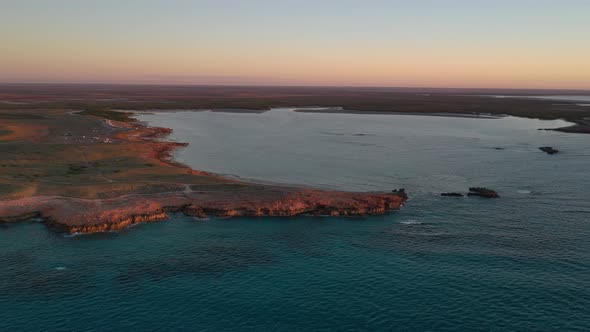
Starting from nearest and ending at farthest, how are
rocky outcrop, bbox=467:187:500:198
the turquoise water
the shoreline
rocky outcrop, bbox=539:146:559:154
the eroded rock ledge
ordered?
the turquoise water → the eroded rock ledge → the shoreline → rocky outcrop, bbox=467:187:500:198 → rocky outcrop, bbox=539:146:559:154

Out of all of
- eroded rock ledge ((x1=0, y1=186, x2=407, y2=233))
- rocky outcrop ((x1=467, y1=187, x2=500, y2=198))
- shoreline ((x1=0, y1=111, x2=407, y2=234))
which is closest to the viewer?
eroded rock ledge ((x1=0, y1=186, x2=407, y2=233))

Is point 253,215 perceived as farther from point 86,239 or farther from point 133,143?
point 133,143

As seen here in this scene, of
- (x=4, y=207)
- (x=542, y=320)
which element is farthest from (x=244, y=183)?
(x=542, y=320)

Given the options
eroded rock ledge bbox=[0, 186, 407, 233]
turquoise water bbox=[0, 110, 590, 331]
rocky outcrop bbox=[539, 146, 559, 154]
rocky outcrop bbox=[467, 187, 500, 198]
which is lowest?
turquoise water bbox=[0, 110, 590, 331]

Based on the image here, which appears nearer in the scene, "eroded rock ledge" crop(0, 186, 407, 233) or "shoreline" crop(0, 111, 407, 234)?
"eroded rock ledge" crop(0, 186, 407, 233)

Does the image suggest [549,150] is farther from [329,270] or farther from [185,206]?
[185,206]

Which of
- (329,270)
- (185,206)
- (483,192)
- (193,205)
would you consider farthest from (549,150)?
(185,206)

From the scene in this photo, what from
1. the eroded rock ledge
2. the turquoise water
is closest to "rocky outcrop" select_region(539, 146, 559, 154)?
the turquoise water

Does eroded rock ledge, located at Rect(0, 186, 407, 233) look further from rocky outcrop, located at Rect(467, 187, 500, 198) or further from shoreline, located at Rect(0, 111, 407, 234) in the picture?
rocky outcrop, located at Rect(467, 187, 500, 198)
